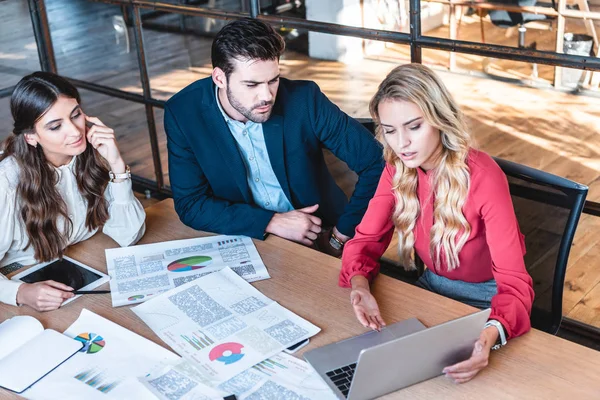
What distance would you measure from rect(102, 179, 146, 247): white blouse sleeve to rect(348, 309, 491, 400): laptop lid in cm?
86

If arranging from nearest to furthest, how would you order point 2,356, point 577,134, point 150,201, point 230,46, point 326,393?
point 326,393 < point 2,356 < point 230,46 < point 577,134 < point 150,201

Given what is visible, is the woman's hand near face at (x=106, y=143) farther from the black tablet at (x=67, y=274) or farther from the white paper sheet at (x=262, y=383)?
the white paper sheet at (x=262, y=383)

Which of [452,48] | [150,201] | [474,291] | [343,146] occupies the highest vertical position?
[452,48]

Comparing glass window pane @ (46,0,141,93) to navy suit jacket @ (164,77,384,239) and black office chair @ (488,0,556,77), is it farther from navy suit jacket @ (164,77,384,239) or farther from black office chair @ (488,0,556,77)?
navy suit jacket @ (164,77,384,239)

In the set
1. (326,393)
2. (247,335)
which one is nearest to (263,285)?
(247,335)

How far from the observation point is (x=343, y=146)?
2100 millimetres

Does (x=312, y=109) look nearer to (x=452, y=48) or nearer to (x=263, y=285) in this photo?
(x=452, y=48)

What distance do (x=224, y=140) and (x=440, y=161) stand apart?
682mm

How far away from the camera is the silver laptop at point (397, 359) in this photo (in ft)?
3.84

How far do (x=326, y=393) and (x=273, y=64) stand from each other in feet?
3.16

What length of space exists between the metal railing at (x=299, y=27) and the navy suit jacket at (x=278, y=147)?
0.38m

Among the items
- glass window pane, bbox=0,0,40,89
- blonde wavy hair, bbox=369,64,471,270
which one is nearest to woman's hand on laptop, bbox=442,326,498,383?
blonde wavy hair, bbox=369,64,471,270

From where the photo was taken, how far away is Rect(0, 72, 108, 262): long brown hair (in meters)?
1.81

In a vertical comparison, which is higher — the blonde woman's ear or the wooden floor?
the blonde woman's ear
